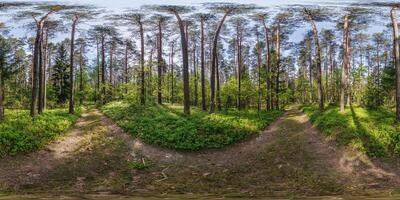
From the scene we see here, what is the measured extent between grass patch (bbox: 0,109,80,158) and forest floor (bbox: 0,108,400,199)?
44 centimetres

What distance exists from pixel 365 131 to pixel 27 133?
15.1 m

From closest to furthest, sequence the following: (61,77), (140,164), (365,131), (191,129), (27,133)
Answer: (140,164) → (27,133) → (365,131) → (191,129) → (61,77)

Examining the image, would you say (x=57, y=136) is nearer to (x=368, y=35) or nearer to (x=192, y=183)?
(x=192, y=183)

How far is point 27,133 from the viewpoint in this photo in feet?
54.6

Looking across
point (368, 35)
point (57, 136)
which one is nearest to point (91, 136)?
point (57, 136)

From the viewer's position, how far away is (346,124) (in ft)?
60.7

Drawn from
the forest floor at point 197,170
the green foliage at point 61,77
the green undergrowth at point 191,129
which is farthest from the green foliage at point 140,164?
the green foliage at point 61,77

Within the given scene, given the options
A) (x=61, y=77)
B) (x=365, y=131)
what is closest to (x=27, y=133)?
(x=365, y=131)

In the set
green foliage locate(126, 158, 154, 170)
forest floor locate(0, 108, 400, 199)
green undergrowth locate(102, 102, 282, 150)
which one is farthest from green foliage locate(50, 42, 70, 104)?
green foliage locate(126, 158, 154, 170)

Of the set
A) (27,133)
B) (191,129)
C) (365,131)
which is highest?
(27,133)

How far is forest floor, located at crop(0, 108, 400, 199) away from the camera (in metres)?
11.8

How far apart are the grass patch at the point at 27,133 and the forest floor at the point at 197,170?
0.44 m

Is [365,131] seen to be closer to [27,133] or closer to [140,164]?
[140,164]

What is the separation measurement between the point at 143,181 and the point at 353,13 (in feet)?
59.8
